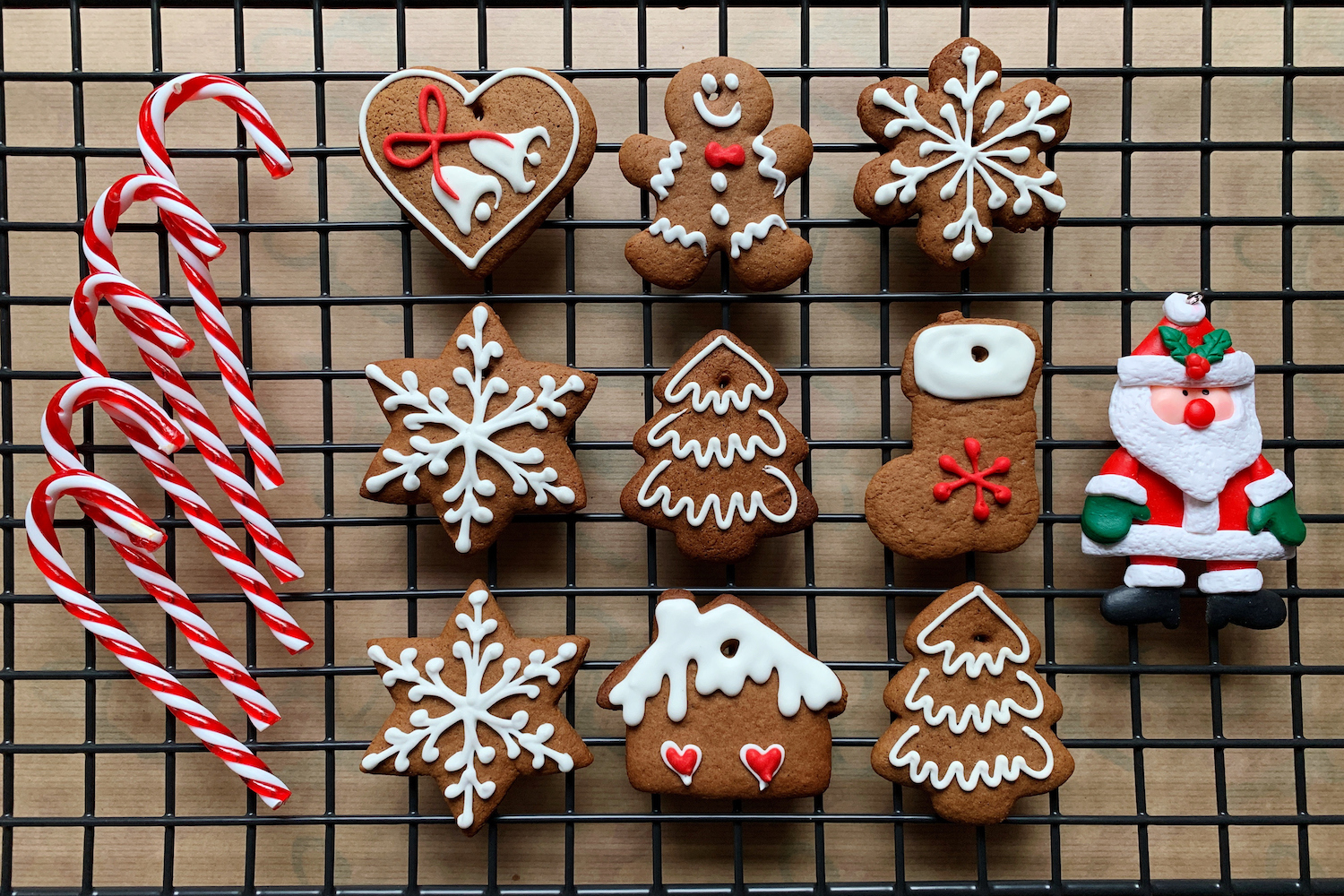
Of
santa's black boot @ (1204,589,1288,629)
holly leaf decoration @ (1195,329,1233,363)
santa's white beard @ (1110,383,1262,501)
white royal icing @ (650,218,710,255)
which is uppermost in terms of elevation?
white royal icing @ (650,218,710,255)

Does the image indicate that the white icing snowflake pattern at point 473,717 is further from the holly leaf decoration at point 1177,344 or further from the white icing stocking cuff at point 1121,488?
the holly leaf decoration at point 1177,344

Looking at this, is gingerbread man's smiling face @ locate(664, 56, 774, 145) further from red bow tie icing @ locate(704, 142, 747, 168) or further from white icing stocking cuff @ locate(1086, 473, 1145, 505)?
white icing stocking cuff @ locate(1086, 473, 1145, 505)

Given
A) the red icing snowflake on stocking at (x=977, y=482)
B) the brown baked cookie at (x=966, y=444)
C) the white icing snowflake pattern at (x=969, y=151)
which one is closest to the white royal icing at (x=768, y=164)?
the white icing snowflake pattern at (x=969, y=151)

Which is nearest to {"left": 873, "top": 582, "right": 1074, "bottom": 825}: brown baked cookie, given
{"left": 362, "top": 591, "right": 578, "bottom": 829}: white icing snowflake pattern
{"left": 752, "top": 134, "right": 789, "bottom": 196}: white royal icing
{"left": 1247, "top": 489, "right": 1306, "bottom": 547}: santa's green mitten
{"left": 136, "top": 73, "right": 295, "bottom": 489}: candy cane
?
{"left": 1247, "top": 489, "right": 1306, "bottom": 547}: santa's green mitten

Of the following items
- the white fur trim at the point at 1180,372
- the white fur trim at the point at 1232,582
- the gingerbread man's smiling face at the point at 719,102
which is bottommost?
the white fur trim at the point at 1232,582

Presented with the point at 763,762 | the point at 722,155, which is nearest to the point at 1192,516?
the point at 763,762

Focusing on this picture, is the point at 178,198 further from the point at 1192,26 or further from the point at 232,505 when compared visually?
the point at 1192,26

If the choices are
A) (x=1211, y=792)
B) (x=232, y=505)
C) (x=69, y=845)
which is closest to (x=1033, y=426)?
(x=1211, y=792)
